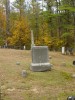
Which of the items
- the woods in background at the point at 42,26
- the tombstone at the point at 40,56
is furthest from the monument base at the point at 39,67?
the woods in background at the point at 42,26

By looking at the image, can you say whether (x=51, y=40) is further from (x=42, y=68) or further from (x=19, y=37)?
(x=42, y=68)

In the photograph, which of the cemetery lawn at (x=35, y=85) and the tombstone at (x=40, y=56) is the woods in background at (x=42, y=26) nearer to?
the tombstone at (x=40, y=56)

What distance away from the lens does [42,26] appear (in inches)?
1391

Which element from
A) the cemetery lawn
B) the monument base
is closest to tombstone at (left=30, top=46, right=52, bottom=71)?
the monument base

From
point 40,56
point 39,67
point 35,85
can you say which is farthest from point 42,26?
point 35,85

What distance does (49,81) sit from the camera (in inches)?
393

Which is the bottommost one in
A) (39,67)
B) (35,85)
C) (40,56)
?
(35,85)

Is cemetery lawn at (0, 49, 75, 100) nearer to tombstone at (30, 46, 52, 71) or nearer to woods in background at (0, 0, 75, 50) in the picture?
tombstone at (30, 46, 52, 71)

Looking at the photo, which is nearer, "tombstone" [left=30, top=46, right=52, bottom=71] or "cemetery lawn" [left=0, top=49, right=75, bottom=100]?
"cemetery lawn" [left=0, top=49, right=75, bottom=100]

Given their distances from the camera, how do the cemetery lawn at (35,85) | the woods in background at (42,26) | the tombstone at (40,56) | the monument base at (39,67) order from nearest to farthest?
the cemetery lawn at (35,85), the monument base at (39,67), the tombstone at (40,56), the woods in background at (42,26)

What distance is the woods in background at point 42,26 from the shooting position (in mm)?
24531

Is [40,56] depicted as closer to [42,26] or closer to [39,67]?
[39,67]

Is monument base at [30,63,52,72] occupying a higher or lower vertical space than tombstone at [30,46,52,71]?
lower

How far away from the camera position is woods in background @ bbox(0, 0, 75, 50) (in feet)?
80.5
